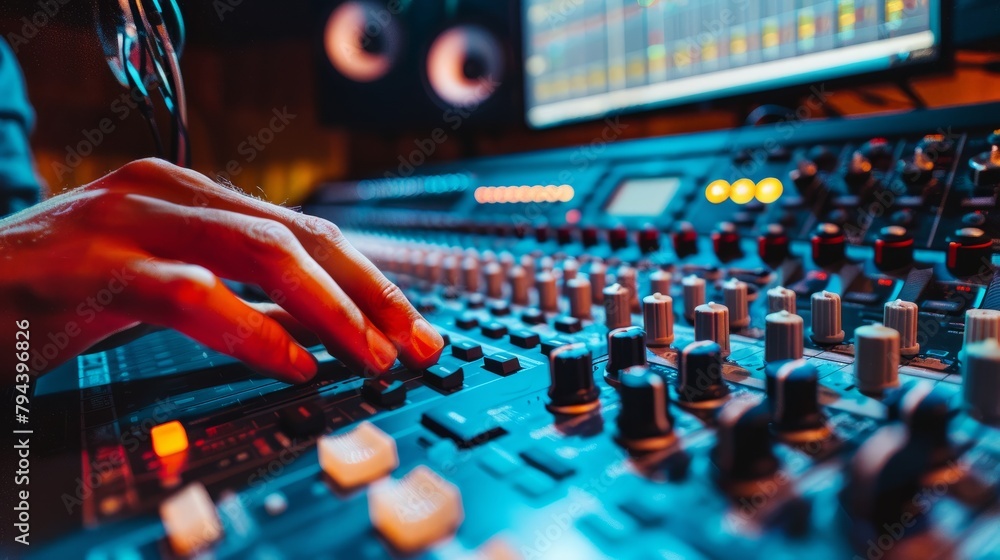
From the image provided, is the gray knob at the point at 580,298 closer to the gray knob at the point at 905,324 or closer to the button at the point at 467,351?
the button at the point at 467,351

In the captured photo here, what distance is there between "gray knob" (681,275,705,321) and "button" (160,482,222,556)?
525 mm

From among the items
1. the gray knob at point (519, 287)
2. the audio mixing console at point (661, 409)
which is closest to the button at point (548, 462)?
the audio mixing console at point (661, 409)

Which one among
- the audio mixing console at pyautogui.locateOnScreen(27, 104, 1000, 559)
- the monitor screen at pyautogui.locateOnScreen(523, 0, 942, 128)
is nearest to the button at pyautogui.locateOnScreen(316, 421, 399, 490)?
the audio mixing console at pyautogui.locateOnScreen(27, 104, 1000, 559)

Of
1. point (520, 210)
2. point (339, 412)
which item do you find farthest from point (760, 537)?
point (520, 210)

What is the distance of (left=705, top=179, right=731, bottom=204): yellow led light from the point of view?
96 cm

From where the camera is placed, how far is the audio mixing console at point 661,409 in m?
0.31

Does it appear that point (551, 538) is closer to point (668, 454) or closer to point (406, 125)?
point (668, 454)

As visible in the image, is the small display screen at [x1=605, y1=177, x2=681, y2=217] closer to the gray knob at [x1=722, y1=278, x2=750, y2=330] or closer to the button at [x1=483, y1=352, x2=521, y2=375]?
the gray knob at [x1=722, y1=278, x2=750, y2=330]

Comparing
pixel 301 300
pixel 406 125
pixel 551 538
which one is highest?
pixel 406 125

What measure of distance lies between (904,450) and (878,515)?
0.04 meters

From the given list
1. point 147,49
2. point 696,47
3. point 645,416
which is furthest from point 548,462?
point 696,47

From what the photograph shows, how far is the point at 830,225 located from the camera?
737mm

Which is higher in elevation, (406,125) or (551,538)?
(406,125)

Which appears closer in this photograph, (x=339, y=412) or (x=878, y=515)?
(x=878, y=515)
